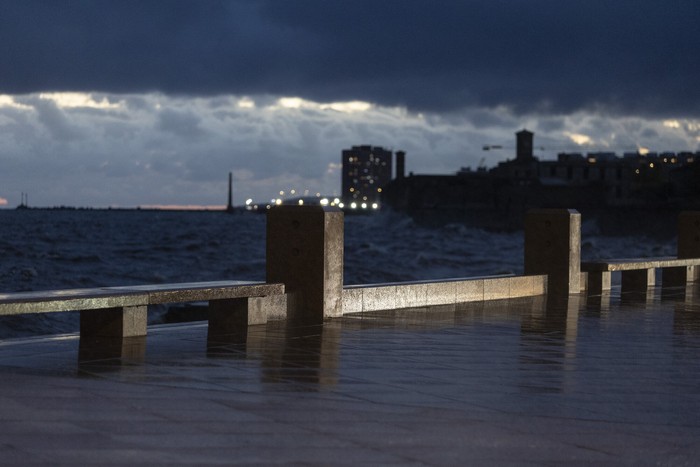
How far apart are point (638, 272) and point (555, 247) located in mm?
3131

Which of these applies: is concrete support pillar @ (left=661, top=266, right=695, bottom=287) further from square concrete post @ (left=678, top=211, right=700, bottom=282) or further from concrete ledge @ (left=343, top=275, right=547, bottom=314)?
concrete ledge @ (left=343, top=275, right=547, bottom=314)

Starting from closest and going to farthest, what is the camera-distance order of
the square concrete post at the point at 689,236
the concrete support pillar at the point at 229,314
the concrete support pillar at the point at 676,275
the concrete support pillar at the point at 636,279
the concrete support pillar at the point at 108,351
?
1. the concrete support pillar at the point at 108,351
2. the concrete support pillar at the point at 229,314
3. the concrete support pillar at the point at 636,279
4. the concrete support pillar at the point at 676,275
5. the square concrete post at the point at 689,236

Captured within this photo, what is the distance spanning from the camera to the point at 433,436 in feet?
17.0

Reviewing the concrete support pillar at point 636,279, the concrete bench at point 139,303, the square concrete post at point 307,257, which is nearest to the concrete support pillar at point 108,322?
the concrete bench at point 139,303

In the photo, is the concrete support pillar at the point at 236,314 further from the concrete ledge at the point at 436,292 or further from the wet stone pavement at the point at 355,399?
the concrete ledge at the point at 436,292

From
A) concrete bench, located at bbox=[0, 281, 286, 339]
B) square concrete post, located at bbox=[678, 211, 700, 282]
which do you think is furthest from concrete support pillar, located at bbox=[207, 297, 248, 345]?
square concrete post, located at bbox=[678, 211, 700, 282]

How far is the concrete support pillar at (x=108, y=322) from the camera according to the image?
8906 mm

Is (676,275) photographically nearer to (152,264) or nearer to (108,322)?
(108,322)

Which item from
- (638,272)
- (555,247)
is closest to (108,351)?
(555,247)

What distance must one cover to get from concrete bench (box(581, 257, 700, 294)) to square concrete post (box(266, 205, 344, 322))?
728cm

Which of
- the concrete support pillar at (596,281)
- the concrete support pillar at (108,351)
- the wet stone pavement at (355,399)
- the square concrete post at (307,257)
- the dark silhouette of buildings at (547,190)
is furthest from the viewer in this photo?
the dark silhouette of buildings at (547,190)

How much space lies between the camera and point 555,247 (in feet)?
55.3

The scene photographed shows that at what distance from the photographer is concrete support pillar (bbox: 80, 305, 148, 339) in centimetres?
891

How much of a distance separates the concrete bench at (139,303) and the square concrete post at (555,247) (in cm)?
694
